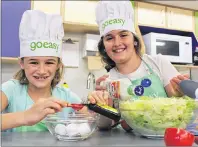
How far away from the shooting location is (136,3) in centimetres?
222

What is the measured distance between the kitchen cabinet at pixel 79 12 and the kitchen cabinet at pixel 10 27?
35 centimetres

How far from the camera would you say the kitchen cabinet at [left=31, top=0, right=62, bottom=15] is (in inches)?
73.7

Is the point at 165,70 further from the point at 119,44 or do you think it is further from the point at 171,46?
the point at 171,46

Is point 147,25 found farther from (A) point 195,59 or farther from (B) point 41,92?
(B) point 41,92

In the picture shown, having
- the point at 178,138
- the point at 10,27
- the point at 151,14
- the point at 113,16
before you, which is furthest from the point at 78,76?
the point at 178,138

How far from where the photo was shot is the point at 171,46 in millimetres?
2312

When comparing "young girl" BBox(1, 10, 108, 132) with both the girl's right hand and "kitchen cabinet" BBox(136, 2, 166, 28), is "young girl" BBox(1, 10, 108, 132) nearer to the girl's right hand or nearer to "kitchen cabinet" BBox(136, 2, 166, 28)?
the girl's right hand

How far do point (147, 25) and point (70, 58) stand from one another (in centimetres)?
77

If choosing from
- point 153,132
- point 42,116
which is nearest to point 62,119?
point 42,116

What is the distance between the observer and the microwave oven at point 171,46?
2219 millimetres

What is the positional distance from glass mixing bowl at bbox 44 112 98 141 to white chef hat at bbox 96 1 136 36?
19.2 inches

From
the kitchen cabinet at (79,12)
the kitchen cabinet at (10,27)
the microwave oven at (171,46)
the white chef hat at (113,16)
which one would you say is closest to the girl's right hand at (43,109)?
the white chef hat at (113,16)

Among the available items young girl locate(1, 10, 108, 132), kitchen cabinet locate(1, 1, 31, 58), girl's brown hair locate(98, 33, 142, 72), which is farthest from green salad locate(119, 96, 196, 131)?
kitchen cabinet locate(1, 1, 31, 58)

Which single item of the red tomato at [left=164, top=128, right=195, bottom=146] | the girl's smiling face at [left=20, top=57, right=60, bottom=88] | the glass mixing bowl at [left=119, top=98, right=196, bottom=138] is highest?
the girl's smiling face at [left=20, top=57, right=60, bottom=88]
